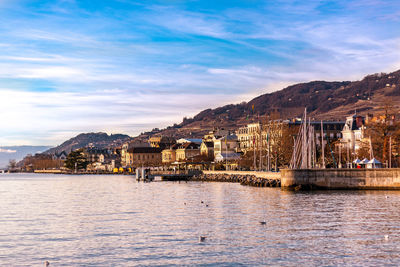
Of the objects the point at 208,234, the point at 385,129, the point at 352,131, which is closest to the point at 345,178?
the point at 385,129

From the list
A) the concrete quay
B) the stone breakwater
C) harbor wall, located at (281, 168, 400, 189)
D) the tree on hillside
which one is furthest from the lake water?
the concrete quay

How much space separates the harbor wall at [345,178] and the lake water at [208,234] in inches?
502

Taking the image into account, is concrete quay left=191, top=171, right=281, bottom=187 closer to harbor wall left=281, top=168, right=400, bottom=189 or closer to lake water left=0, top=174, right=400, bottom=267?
harbor wall left=281, top=168, right=400, bottom=189

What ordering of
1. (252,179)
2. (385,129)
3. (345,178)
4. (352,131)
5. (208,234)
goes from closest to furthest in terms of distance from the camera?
(208,234) → (345,178) → (385,129) → (252,179) → (352,131)

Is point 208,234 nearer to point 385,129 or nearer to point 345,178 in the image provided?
point 345,178

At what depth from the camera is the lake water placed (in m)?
29.0

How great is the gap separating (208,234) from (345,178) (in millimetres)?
39280

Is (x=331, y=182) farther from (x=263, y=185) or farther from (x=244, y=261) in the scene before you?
(x=244, y=261)

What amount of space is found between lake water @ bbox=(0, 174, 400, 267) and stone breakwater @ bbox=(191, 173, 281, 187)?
105ft

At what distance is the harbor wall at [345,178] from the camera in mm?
69812

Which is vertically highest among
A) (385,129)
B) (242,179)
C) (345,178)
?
(385,129)

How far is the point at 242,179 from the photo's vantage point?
11406cm

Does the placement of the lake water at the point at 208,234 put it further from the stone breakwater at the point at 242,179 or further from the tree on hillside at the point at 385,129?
the stone breakwater at the point at 242,179

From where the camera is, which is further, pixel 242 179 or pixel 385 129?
pixel 242 179
